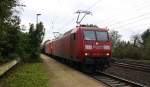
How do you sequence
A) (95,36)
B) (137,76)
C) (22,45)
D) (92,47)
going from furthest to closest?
(22,45) < (95,36) < (92,47) < (137,76)

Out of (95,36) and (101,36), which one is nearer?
(95,36)

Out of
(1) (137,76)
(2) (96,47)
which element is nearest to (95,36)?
(2) (96,47)

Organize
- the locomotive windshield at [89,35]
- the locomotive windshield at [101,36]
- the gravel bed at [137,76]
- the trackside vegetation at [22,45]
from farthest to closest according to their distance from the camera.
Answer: the trackside vegetation at [22,45] < the locomotive windshield at [101,36] < the locomotive windshield at [89,35] < the gravel bed at [137,76]

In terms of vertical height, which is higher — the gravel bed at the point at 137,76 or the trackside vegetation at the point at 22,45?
the trackside vegetation at the point at 22,45

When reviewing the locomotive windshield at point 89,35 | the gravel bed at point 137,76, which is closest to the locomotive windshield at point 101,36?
the locomotive windshield at point 89,35

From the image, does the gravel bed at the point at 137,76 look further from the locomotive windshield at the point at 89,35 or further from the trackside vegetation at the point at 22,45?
the trackside vegetation at the point at 22,45

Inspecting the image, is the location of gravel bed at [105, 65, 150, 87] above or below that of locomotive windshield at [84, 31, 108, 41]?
below

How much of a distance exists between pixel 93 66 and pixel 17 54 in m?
18.2

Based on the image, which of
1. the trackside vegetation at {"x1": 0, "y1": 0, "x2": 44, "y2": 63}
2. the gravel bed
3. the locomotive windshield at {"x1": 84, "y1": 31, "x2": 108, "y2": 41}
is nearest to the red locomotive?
the locomotive windshield at {"x1": 84, "y1": 31, "x2": 108, "y2": 41}

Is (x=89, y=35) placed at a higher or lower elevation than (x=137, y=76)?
higher

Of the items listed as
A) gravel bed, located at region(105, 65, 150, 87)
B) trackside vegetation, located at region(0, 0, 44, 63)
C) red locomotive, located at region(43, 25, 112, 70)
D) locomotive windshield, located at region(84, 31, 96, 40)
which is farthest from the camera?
trackside vegetation, located at region(0, 0, 44, 63)

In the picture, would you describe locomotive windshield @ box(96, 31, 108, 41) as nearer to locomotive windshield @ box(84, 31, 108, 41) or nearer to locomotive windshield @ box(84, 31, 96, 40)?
locomotive windshield @ box(84, 31, 108, 41)

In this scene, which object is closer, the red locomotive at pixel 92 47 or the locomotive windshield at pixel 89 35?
the red locomotive at pixel 92 47

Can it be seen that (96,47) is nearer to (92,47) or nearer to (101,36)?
(92,47)
